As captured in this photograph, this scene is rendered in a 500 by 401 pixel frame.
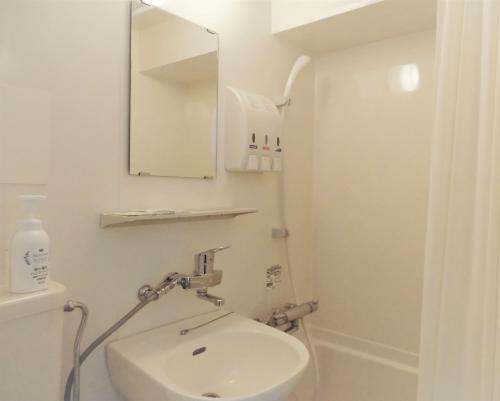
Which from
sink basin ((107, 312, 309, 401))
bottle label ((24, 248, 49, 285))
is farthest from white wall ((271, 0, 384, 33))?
bottle label ((24, 248, 49, 285))

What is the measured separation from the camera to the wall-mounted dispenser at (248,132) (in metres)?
1.49

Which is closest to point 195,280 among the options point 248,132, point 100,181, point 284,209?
point 100,181

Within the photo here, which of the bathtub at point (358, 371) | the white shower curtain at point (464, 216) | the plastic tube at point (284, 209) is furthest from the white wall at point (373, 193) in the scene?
the white shower curtain at point (464, 216)

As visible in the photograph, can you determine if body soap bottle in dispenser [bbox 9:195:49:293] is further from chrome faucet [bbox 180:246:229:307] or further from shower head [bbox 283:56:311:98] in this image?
shower head [bbox 283:56:311:98]

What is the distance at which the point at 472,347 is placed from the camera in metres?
0.85

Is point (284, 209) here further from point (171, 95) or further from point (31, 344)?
point (31, 344)

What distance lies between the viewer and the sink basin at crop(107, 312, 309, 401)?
3.51ft

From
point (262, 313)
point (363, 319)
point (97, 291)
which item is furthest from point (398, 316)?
point (97, 291)

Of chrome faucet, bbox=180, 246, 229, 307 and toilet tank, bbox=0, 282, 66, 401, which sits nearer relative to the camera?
toilet tank, bbox=0, 282, 66, 401

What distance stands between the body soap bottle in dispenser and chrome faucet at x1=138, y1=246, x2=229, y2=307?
14.9 inches

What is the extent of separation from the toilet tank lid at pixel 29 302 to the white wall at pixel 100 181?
17cm

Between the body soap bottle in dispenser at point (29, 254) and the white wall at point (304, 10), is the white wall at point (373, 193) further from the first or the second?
the body soap bottle in dispenser at point (29, 254)

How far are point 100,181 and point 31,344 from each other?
466 millimetres

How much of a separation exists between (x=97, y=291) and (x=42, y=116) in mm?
511
